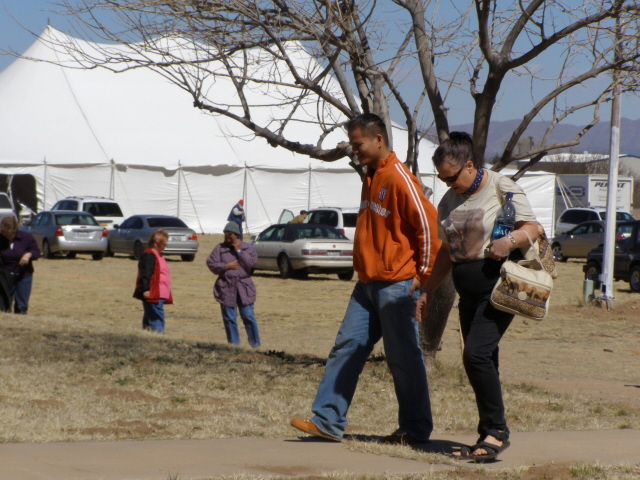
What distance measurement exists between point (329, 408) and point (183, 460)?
3.35 feet

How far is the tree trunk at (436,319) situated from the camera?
832 cm

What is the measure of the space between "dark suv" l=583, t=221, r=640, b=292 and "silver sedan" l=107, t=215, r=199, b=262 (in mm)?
12563

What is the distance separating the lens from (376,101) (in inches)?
335

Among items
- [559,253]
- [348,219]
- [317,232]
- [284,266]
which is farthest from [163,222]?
[559,253]

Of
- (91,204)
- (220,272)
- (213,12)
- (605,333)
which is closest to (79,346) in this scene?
(220,272)

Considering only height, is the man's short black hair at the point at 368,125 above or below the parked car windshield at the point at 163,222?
above

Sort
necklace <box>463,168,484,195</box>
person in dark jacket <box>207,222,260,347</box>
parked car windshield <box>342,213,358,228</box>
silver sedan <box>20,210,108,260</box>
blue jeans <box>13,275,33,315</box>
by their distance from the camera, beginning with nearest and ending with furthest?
necklace <box>463,168,484,195</box> < person in dark jacket <box>207,222,260,347</box> < blue jeans <box>13,275,33,315</box> < parked car windshield <box>342,213,358,228</box> < silver sedan <box>20,210,108,260</box>

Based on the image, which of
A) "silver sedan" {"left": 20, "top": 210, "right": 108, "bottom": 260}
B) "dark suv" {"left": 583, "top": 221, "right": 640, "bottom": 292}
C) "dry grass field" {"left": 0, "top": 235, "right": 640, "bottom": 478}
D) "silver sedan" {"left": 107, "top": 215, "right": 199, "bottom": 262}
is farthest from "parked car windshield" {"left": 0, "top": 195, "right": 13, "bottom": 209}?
"dark suv" {"left": 583, "top": 221, "right": 640, "bottom": 292}

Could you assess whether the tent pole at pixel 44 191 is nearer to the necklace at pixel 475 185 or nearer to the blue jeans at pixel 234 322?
the blue jeans at pixel 234 322

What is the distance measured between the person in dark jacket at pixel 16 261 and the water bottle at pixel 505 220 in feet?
29.0

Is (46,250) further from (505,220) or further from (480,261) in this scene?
(505,220)

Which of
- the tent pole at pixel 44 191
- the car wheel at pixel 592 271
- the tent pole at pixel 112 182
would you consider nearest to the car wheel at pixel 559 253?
the car wheel at pixel 592 271

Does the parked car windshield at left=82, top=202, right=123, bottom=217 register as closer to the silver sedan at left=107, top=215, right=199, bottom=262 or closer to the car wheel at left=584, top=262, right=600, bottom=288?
the silver sedan at left=107, top=215, right=199, bottom=262

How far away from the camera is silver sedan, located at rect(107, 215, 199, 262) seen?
28.4 m
